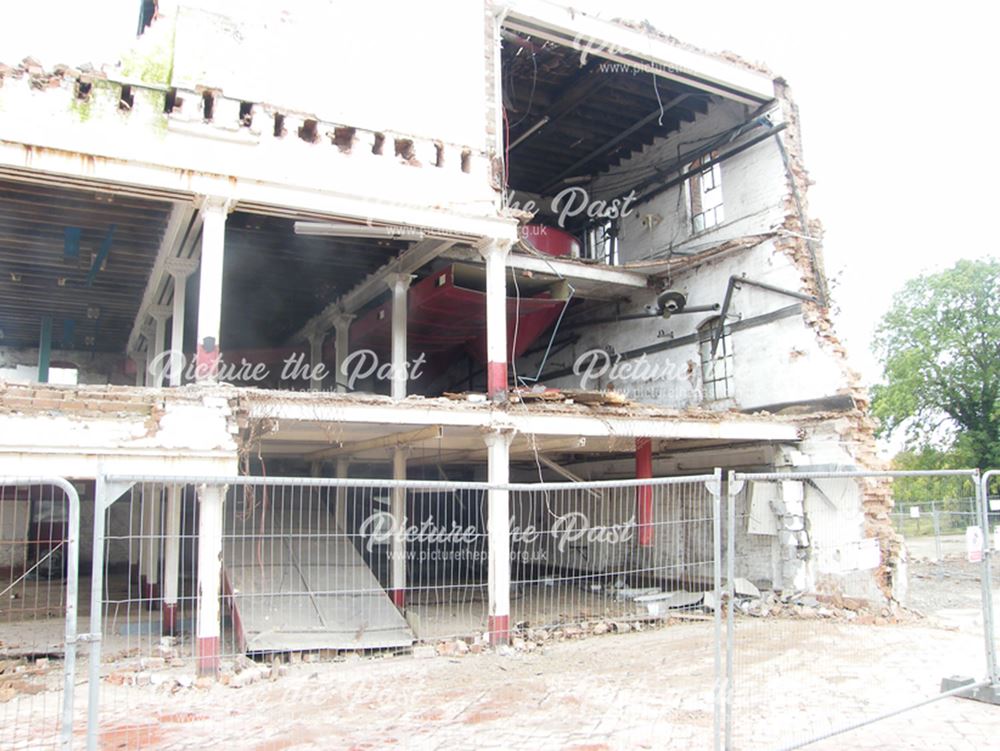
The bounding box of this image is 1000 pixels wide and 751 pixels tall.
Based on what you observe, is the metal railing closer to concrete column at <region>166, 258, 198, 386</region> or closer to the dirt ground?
the dirt ground

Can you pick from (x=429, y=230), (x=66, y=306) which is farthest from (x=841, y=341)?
(x=66, y=306)

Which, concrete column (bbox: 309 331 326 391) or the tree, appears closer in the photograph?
concrete column (bbox: 309 331 326 391)

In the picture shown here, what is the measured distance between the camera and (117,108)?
35.7ft

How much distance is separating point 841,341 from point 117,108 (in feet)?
43.0

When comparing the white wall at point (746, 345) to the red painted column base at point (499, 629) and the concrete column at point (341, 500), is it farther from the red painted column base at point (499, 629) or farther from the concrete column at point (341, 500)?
the red painted column base at point (499, 629)

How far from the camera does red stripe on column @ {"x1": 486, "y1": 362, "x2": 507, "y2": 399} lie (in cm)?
1263

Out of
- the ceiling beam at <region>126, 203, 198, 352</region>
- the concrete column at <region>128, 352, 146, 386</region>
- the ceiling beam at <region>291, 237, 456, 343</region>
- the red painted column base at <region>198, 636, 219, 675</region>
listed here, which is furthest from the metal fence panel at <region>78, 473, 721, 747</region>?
the concrete column at <region>128, 352, 146, 386</region>

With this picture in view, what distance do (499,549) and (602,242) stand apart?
11957 mm

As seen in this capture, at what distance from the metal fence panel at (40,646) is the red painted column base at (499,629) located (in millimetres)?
5710

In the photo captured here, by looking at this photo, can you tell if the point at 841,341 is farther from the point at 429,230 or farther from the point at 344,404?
the point at 344,404

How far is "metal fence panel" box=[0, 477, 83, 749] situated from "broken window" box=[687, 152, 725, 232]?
13992mm

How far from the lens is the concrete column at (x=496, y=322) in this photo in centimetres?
1273

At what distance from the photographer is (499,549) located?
11461 millimetres

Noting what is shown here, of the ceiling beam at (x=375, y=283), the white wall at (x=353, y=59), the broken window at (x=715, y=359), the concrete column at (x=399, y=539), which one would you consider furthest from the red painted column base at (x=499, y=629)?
the white wall at (x=353, y=59)
